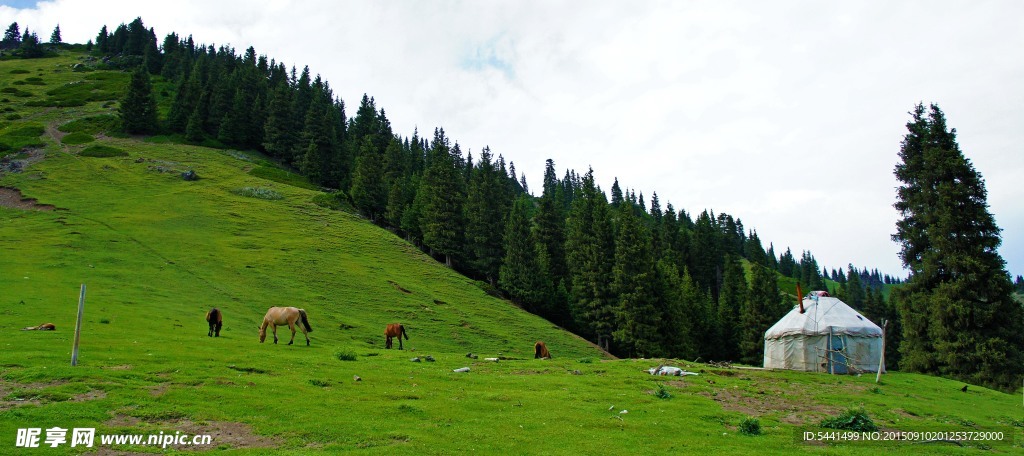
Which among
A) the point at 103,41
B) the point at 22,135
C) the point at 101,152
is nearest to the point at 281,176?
the point at 101,152

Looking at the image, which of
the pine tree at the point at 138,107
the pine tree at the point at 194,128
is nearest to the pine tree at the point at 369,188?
the pine tree at the point at 194,128

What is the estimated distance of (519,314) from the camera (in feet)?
189

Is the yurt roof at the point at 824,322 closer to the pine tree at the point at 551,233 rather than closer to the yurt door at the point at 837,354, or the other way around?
the yurt door at the point at 837,354

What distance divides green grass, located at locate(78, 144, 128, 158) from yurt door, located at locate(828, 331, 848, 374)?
3741 inches

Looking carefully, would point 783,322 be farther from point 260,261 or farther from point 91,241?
point 91,241

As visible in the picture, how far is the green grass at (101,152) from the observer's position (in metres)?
79.8

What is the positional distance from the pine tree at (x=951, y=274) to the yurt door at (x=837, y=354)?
24.3 feet

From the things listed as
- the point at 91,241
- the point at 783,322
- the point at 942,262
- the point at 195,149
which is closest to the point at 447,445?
the point at 783,322

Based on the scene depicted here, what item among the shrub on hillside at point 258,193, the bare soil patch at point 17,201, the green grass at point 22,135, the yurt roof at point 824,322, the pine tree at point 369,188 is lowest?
the yurt roof at point 824,322

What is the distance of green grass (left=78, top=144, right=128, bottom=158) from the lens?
79.8 metres

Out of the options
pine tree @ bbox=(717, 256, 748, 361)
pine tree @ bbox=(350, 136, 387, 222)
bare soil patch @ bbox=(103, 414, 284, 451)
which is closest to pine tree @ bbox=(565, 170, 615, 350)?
pine tree @ bbox=(717, 256, 748, 361)

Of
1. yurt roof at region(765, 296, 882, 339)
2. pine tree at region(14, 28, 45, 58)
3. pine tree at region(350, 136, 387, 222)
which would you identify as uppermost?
pine tree at region(14, 28, 45, 58)

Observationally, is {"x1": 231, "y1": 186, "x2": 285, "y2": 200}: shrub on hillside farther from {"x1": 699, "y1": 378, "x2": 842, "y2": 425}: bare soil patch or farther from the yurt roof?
{"x1": 699, "y1": 378, "x2": 842, "y2": 425}: bare soil patch

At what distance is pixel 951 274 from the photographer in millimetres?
36781
